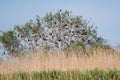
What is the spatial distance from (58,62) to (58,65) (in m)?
0.15

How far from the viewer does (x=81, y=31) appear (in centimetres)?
2480

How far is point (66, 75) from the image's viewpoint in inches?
367

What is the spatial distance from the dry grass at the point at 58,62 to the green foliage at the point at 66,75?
0.67m

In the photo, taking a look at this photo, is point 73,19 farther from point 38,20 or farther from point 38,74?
point 38,74

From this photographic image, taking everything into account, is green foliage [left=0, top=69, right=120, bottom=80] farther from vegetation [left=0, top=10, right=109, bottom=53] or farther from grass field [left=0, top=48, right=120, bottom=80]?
vegetation [left=0, top=10, right=109, bottom=53]

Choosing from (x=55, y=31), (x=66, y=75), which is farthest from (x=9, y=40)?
(x=66, y=75)

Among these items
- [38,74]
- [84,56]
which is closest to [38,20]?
[84,56]

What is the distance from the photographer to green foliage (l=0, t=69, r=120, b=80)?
28.8ft

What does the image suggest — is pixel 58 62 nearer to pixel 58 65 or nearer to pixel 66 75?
pixel 58 65

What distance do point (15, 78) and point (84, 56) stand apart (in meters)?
3.15

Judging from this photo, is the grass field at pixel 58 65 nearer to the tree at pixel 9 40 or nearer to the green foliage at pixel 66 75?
the green foliage at pixel 66 75

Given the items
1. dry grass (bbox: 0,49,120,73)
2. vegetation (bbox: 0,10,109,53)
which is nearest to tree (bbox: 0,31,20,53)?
vegetation (bbox: 0,10,109,53)

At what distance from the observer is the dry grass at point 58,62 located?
10656 mm

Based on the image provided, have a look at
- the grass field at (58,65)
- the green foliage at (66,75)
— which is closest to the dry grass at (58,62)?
the grass field at (58,65)
